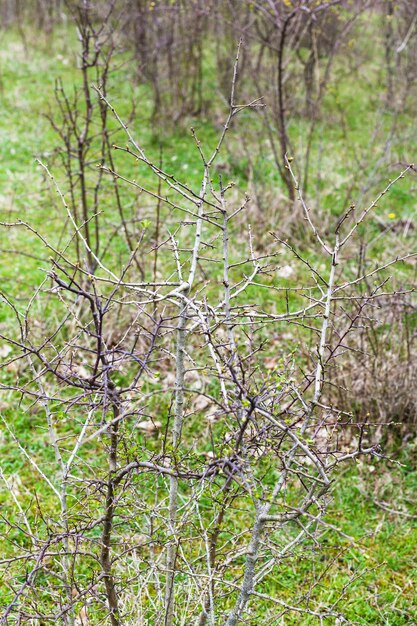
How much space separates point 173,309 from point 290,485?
1846 mm

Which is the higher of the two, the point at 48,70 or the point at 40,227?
the point at 48,70

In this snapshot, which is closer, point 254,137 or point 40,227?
point 40,227

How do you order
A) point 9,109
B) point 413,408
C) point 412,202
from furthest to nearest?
point 9,109 < point 412,202 < point 413,408

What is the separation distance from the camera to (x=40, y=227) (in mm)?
6332

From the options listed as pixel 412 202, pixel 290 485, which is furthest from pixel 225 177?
pixel 290 485

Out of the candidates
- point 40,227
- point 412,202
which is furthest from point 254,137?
point 40,227

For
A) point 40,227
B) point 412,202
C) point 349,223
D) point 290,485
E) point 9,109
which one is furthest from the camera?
point 9,109

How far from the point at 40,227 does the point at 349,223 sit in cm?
344

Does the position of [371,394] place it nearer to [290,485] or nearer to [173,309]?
[290,485]

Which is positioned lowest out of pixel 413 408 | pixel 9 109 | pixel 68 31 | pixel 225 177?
pixel 413 408

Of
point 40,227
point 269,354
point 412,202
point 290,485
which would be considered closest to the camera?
point 290,485

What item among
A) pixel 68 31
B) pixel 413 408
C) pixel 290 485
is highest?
pixel 68 31

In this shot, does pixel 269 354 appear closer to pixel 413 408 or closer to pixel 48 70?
pixel 413 408

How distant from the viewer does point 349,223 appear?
675cm
